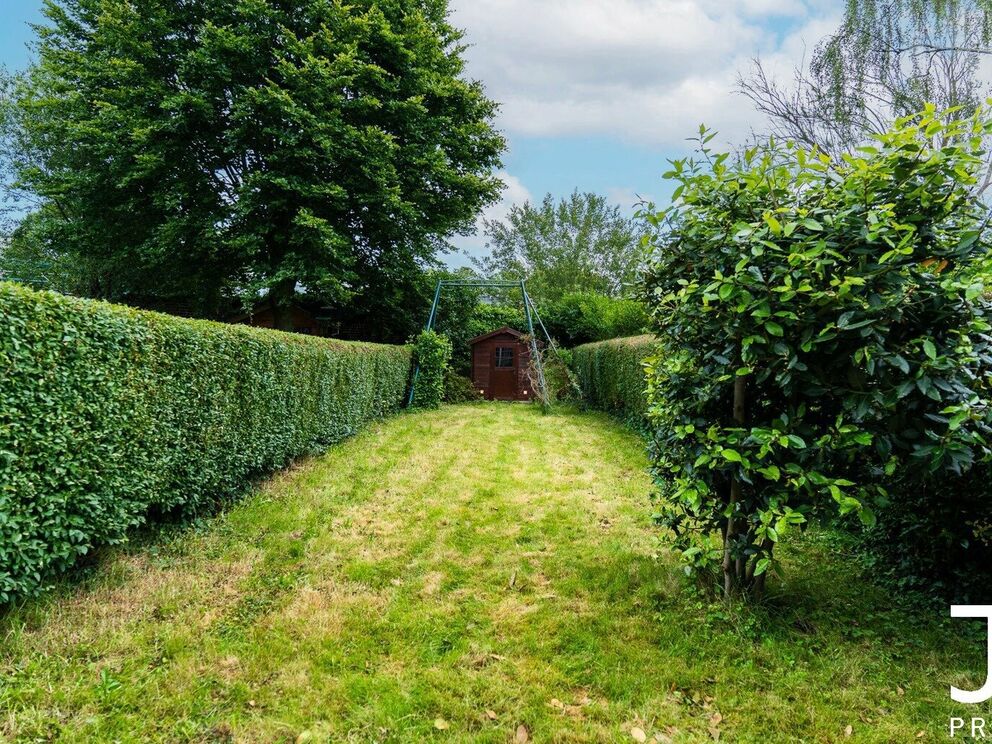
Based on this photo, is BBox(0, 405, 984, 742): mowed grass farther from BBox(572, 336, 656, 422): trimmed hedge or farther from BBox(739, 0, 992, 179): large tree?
BBox(739, 0, 992, 179): large tree

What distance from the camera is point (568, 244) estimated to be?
114ft

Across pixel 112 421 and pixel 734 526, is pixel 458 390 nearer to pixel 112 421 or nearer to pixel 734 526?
pixel 112 421

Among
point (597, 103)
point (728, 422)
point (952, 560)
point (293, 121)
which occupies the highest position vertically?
point (597, 103)

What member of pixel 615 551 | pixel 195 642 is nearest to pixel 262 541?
pixel 195 642

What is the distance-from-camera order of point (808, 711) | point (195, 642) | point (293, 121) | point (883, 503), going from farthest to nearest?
point (293, 121), point (195, 642), point (883, 503), point (808, 711)

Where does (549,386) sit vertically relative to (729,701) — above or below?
above

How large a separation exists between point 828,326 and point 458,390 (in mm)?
14849

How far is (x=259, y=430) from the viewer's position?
5.68m

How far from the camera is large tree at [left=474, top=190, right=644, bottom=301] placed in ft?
110

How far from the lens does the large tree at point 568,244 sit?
110ft

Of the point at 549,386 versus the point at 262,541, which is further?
the point at 549,386

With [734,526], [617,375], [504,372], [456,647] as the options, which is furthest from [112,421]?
[504,372]

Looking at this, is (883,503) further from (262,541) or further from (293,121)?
(293,121)

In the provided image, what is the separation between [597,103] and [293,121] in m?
7.85
